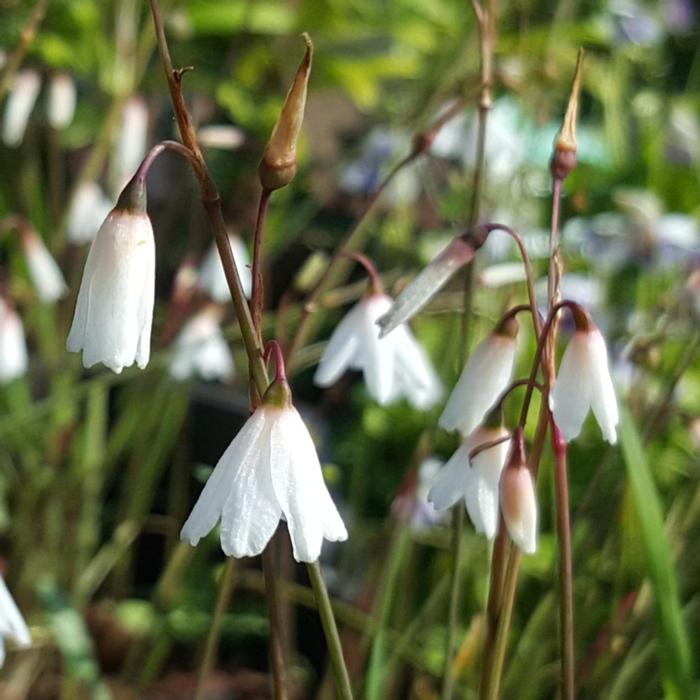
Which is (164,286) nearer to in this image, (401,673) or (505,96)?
(505,96)

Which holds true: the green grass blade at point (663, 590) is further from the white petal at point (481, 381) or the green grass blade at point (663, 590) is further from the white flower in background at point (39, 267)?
the white flower in background at point (39, 267)

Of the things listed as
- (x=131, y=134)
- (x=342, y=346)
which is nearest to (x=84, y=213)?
(x=131, y=134)

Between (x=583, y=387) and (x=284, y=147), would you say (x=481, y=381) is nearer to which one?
(x=583, y=387)

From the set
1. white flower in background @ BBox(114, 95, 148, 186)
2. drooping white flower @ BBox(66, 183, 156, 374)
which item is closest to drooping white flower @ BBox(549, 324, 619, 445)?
drooping white flower @ BBox(66, 183, 156, 374)

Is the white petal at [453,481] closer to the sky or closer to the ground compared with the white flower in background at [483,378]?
closer to the ground

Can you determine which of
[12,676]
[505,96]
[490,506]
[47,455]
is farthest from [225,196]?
[490,506]

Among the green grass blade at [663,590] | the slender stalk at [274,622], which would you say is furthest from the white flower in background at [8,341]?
the green grass blade at [663,590]

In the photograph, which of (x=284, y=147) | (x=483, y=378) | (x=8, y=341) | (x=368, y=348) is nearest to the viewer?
(x=284, y=147)
